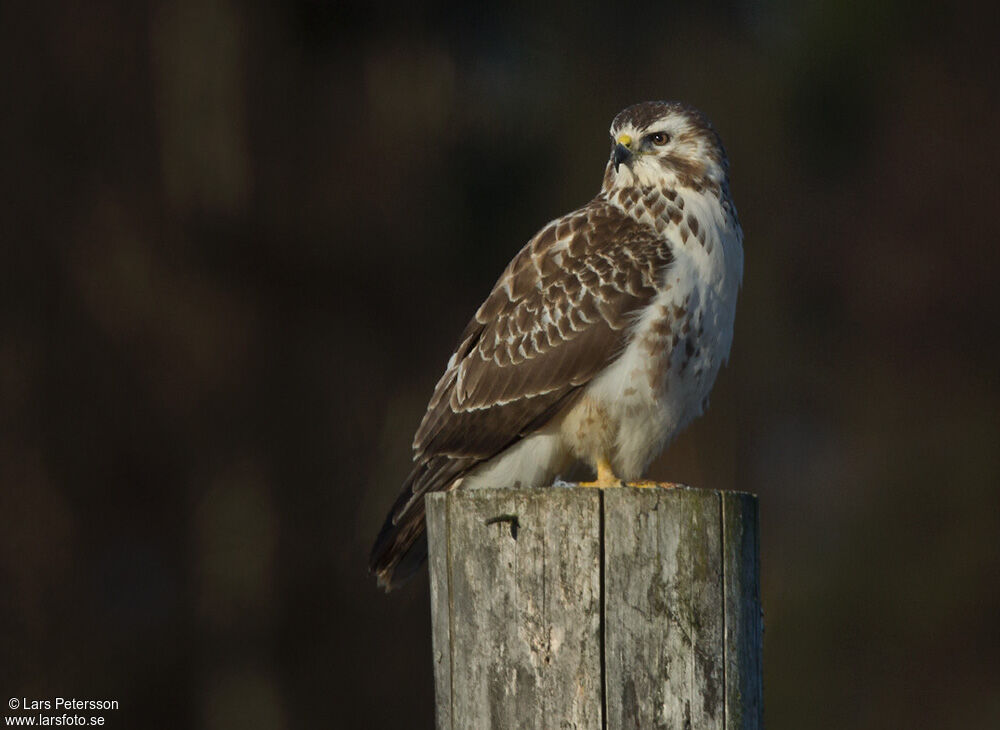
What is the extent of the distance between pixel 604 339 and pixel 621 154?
61cm

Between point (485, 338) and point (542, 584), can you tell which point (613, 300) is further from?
point (542, 584)

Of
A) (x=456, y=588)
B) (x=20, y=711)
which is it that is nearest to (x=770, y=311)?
(x=20, y=711)

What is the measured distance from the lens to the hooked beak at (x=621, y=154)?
176 inches

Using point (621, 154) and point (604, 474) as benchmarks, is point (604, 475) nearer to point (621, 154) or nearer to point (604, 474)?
point (604, 474)

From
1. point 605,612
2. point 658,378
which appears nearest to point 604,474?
point 658,378

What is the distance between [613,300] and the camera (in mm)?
4223

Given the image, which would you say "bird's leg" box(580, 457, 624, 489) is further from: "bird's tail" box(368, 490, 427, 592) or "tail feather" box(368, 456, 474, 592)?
"bird's tail" box(368, 490, 427, 592)

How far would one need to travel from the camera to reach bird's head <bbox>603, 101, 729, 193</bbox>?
176 inches

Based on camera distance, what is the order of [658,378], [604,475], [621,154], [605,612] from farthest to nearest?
[621,154] → [604,475] → [658,378] → [605,612]

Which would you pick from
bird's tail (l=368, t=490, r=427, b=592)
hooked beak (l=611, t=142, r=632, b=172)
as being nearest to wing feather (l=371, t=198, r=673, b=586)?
bird's tail (l=368, t=490, r=427, b=592)

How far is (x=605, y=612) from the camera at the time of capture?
2885mm

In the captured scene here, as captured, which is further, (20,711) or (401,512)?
(20,711)

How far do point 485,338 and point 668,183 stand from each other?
0.72 metres

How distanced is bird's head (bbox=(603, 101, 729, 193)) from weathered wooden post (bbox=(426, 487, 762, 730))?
1.67m
